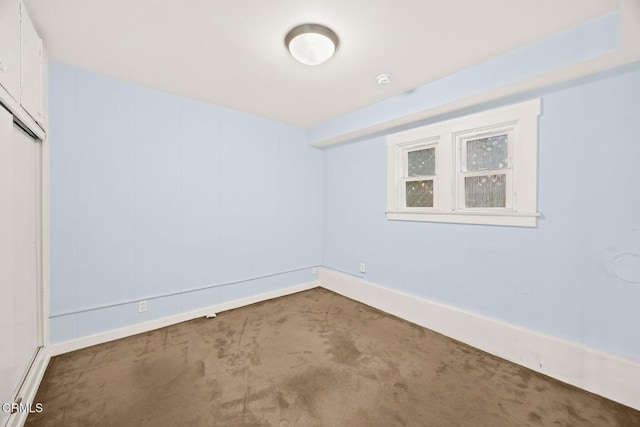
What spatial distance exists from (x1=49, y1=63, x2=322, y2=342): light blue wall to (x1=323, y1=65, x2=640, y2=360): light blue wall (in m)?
2.35

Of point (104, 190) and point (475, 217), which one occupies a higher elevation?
point (104, 190)

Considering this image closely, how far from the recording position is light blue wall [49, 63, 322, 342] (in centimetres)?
237

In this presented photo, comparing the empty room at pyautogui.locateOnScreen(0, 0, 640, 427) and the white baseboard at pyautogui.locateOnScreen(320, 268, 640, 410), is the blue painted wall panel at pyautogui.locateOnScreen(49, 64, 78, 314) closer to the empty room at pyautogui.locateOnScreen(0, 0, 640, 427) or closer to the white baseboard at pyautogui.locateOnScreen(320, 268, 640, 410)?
the empty room at pyautogui.locateOnScreen(0, 0, 640, 427)

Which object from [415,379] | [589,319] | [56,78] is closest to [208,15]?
[56,78]

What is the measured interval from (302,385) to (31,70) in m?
2.97

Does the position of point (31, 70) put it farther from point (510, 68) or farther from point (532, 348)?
point (532, 348)

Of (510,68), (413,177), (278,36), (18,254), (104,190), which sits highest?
(278,36)

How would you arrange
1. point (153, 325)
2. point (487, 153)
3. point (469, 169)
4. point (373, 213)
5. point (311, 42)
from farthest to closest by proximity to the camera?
point (373, 213)
point (153, 325)
point (469, 169)
point (487, 153)
point (311, 42)

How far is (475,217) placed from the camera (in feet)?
8.43

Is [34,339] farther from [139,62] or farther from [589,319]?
[589,319]

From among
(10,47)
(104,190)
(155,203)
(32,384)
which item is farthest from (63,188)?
(32,384)

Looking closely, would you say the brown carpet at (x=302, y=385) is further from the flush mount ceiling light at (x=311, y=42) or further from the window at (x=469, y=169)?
the flush mount ceiling light at (x=311, y=42)

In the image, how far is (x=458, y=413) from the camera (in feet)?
5.50

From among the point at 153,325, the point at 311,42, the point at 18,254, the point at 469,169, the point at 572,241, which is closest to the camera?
the point at 18,254
